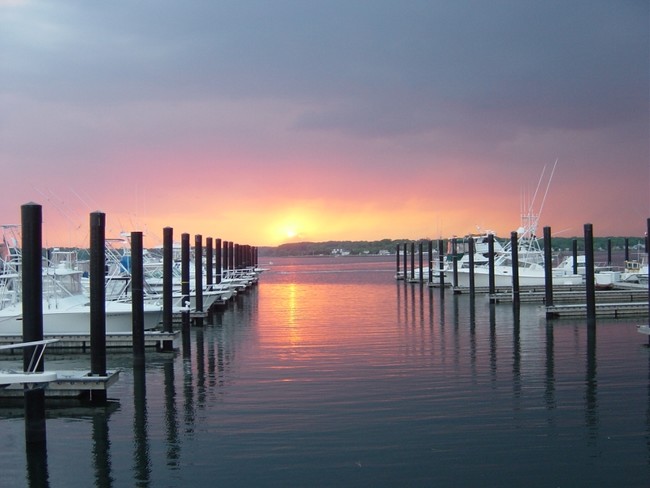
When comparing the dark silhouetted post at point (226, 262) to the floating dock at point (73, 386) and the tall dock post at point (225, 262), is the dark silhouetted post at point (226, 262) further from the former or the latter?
the floating dock at point (73, 386)

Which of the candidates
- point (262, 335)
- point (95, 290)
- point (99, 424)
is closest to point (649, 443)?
point (99, 424)

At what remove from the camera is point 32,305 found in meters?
11.1

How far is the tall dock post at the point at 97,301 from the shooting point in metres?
13.7

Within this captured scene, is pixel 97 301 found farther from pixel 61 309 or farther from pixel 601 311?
pixel 601 311

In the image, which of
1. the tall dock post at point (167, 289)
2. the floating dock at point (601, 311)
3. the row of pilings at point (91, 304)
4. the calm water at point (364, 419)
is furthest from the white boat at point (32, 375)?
the floating dock at point (601, 311)

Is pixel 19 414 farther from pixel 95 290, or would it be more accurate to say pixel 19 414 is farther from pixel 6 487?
pixel 6 487

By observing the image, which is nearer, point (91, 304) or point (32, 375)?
point (32, 375)

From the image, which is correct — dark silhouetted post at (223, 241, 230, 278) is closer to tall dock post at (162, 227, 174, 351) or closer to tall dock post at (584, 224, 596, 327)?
tall dock post at (162, 227, 174, 351)

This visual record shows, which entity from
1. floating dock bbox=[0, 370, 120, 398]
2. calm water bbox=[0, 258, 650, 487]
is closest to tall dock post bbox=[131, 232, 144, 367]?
calm water bbox=[0, 258, 650, 487]

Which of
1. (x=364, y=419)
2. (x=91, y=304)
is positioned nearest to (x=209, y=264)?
Result: (x=91, y=304)

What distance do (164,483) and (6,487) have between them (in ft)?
6.69

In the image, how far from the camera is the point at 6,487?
9.44 meters

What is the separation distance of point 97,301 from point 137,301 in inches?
151

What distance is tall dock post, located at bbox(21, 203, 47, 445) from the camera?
11.0 m
